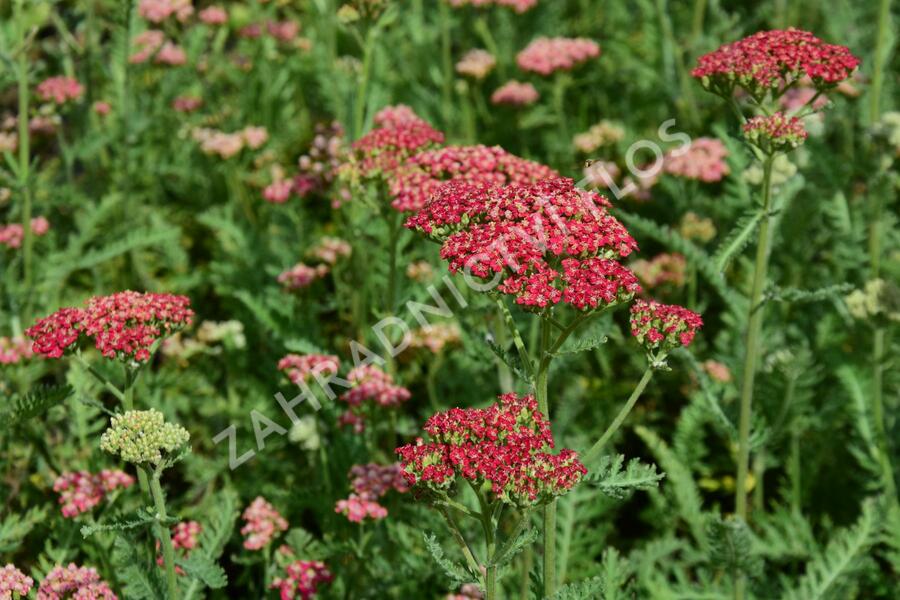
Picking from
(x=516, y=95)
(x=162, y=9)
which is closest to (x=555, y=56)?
(x=516, y=95)

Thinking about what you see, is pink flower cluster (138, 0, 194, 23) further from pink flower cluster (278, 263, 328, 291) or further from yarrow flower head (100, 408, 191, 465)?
yarrow flower head (100, 408, 191, 465)

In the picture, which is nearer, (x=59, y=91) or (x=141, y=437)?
(x=141, y=437)

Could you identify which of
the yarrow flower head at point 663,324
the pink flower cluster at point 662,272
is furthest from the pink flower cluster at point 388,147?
the yarrow flower head at point 663,324

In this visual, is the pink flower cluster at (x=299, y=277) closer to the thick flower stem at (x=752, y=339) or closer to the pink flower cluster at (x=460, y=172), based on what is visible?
the pink flower cluster at (x=460, y=172)

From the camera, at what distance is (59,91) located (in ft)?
15.6

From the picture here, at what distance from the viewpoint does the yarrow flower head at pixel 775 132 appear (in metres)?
2.73

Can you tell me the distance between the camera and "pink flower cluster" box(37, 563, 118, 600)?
2686 mm

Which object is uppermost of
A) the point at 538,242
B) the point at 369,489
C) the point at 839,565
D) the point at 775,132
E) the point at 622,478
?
the point at 775,132

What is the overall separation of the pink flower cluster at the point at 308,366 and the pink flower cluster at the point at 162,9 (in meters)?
2.57

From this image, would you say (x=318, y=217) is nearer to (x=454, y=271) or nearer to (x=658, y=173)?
(x=658, y=173)

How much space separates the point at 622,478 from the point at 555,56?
3.14m

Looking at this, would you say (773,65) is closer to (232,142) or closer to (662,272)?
(662,272)

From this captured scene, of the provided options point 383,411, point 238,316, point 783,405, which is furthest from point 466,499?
point 238,316

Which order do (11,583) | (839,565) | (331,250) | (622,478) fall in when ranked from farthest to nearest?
(331,250), (839,565), (11,583), (622,478)
